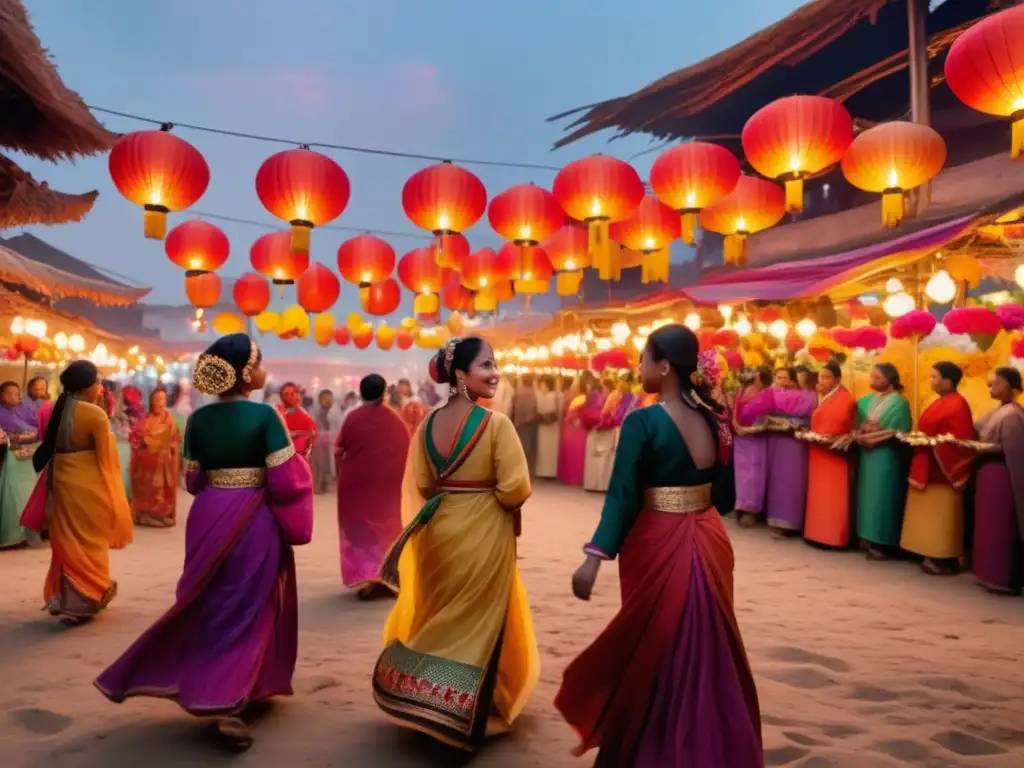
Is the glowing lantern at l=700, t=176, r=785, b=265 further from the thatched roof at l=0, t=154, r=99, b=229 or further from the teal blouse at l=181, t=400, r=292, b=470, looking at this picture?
the thatched roof at l=0, t=154, r=99, b=229

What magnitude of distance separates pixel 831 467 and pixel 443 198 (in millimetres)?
4932

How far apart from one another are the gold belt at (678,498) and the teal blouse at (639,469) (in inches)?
0.9

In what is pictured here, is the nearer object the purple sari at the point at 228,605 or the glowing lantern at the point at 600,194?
the purple sari at the point at 228,605

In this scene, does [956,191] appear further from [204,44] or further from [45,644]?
[204,44]

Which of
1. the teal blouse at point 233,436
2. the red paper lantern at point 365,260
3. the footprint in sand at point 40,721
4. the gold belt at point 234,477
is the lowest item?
the footprint in sand at point 40,721

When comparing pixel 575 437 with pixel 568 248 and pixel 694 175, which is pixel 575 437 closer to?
pixel 568 248

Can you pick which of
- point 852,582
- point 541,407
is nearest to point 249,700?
point 852,582

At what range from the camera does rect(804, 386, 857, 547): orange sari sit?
8.27 metres

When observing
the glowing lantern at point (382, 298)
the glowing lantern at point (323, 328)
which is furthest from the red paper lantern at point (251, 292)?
the glowing lantern at point (323, 328)

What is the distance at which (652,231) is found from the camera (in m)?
8.36

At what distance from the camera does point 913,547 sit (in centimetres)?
742

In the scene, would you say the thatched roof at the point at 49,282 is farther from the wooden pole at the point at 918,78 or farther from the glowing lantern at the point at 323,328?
the wooden pole at the point at 918,78

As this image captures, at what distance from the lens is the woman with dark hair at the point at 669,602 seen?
283 cm

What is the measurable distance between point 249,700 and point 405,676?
75 centimetres
